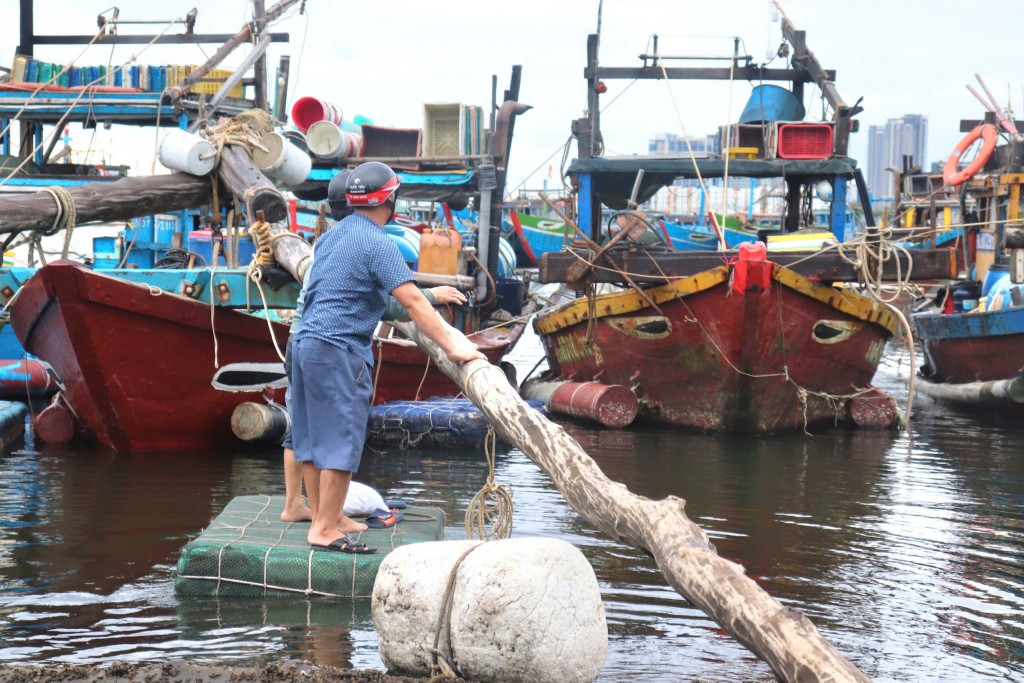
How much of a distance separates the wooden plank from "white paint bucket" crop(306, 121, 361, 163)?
415 centimetres

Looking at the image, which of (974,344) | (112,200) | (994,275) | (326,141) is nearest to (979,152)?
(994,275)

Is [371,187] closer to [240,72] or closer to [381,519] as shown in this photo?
[381,519]

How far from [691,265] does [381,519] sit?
23.2ft

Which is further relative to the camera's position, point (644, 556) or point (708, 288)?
point (708, 288)

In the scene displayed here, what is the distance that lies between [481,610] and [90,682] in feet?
4.48

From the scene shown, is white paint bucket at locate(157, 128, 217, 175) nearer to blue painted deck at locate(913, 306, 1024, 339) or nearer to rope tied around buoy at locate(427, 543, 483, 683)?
rope tied around buoy at locate(427, 543, 483, 683)

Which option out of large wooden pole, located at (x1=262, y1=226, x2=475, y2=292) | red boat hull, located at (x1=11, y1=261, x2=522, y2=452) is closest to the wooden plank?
red boat hull, located at (x1=11, y1=261, x2=522, y2=452)

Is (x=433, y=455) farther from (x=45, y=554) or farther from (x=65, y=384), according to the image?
(x=45, y=554)

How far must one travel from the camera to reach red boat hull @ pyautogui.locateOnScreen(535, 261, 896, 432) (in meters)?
12.2

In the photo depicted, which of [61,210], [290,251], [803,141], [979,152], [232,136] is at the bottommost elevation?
[290,251]

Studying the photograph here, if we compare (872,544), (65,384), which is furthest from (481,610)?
(65,384)

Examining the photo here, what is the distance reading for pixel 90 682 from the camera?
428 cm

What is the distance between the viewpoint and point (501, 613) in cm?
431

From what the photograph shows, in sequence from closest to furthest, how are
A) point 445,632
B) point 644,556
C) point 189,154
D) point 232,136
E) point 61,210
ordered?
point 445,632 → point 644,556 → point 61,210 → point 189,154 → point 232,136
